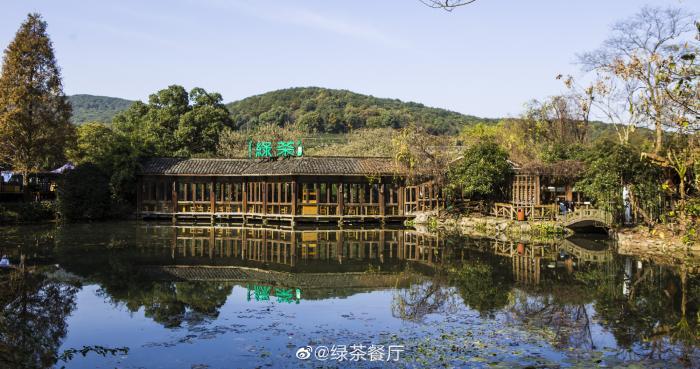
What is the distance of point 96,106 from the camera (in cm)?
11525

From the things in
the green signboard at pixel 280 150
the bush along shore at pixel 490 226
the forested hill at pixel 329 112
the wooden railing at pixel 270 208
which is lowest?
the bush along shore at pixel 490 226

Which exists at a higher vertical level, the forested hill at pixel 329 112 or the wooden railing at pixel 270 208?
the forested hill at pixel 329 112

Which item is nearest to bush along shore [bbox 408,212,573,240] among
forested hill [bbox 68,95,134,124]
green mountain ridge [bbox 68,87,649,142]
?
green mountain ridge [bbox 68,87,649,142]

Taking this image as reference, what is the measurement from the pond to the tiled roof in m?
10.6

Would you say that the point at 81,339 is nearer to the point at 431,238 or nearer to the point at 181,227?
the point at 431,238

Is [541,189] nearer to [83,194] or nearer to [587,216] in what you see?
[587,216]

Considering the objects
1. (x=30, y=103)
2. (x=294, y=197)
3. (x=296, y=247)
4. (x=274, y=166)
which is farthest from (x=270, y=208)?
(x=30, y=103)

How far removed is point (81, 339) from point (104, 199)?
2339cm

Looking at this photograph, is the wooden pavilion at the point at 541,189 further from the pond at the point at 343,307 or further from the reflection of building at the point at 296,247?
the pond at the point at 343,307

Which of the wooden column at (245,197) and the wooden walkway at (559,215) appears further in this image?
the wooden column at (245,197)

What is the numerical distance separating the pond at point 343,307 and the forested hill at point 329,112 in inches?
1868

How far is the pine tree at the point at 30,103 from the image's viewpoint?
A: 28.3 meters

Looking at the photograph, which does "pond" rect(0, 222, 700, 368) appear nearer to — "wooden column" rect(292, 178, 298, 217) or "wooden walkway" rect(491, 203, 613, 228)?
"wooden walkway" rect(491, 203, 613, 228)

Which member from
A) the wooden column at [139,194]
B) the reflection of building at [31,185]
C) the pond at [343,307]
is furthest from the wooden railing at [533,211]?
the reflection of building at [31,185]
